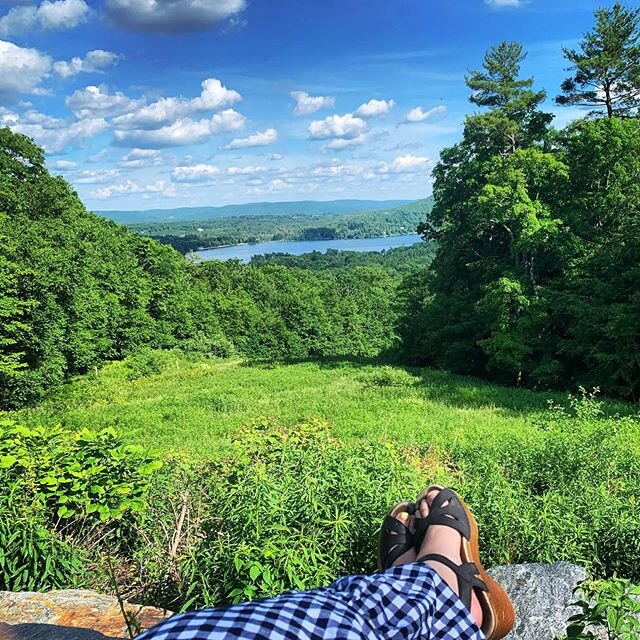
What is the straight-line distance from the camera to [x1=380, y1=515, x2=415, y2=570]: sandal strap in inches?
94.4

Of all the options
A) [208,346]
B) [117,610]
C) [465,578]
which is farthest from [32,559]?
[208,346]

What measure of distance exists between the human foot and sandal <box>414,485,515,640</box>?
13mm

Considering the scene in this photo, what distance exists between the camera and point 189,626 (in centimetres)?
115

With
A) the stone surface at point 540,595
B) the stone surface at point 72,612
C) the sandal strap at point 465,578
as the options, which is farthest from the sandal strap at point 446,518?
the stone surface at point 72,612

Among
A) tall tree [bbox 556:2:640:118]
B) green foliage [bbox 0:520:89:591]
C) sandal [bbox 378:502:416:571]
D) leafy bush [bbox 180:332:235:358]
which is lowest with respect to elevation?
leafy bush [bbox 180:332:235:358]

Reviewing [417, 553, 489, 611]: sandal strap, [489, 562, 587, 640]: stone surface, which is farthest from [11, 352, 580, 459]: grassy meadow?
[417, 553, 489, 611]: sandal strap

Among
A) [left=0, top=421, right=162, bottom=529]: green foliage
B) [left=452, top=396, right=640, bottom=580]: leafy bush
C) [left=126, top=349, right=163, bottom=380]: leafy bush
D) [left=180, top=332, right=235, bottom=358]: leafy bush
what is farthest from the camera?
[left=180, top=332, right=235, bottom=358]: leafy bush

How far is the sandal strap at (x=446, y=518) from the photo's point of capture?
7.70 ft

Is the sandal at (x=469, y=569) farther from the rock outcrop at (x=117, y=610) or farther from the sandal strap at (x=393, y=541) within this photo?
the rock outcrop at (x=117, y=610)

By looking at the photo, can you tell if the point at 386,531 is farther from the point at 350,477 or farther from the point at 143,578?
the point at 143,578

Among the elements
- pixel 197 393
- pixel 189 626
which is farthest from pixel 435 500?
pixel 197 393

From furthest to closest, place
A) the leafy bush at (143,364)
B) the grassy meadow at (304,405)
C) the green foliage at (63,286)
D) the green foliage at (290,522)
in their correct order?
1. the leafy bush at (143,364)
2. the green foliage at (63,286)
3. the grassy meadow at (304,405)
4. the green foliage at (290,522)

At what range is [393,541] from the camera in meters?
2.45

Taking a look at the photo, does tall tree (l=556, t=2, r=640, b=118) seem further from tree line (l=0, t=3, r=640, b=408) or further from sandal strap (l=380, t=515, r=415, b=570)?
sandal strap (l=380, t=515, r=415, b=570)
